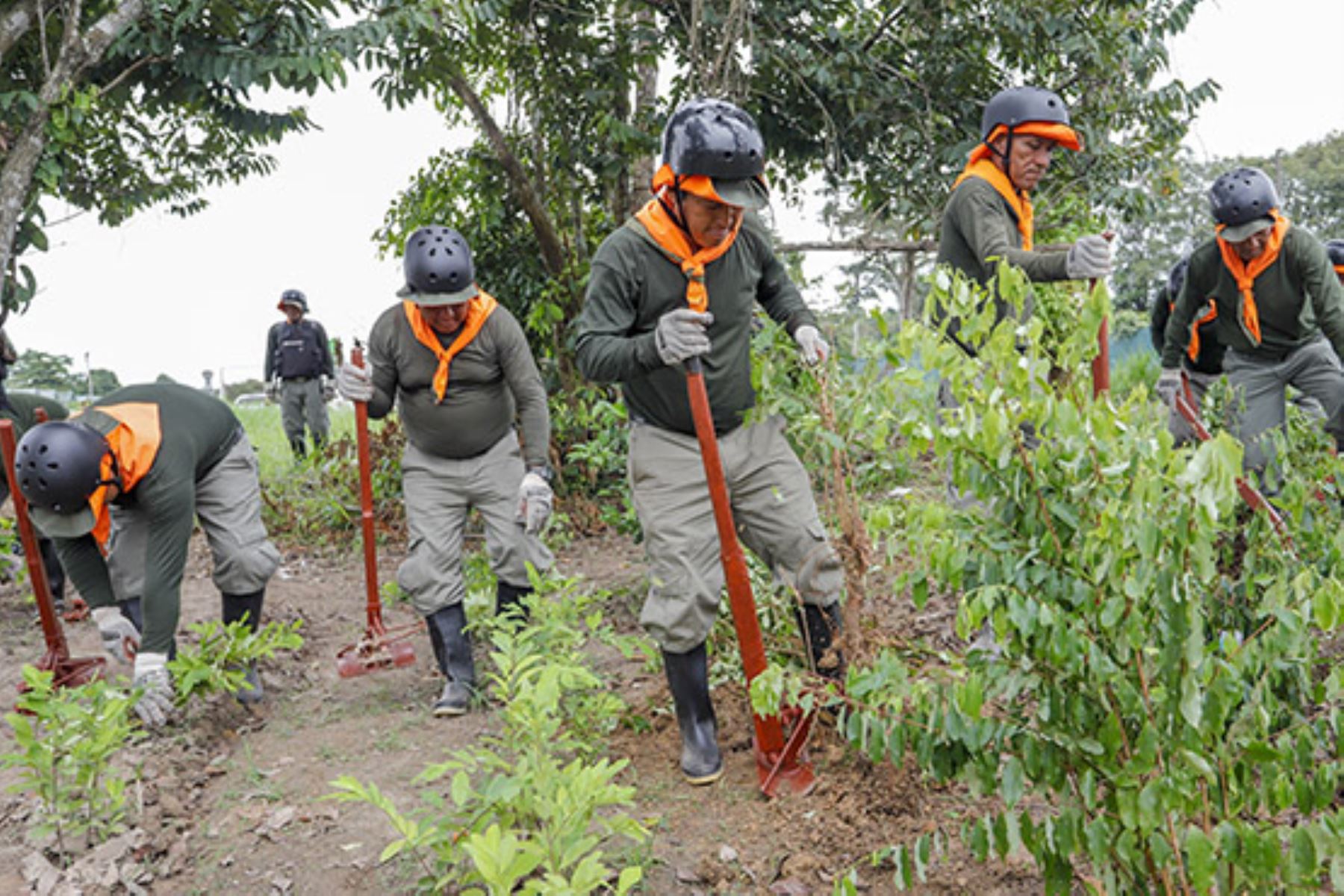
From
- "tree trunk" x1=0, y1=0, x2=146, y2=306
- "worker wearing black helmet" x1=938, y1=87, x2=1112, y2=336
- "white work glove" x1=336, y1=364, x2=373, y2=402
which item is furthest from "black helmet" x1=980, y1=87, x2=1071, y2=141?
"tree trunk" x1=0, y1=0, x2=146, y2=306

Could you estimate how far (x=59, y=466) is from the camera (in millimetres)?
3689

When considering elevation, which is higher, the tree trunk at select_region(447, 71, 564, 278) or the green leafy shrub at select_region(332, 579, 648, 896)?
the tree trunk at select_region(447, 71, 564, 278)

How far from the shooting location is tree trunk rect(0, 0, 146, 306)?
6531 millimetres

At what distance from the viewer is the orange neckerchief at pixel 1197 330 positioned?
18.4ft

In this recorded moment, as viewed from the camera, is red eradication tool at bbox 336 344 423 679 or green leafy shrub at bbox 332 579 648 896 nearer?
green leafy shrub at bbox 332 579 648 896

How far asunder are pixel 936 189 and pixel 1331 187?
3405cm

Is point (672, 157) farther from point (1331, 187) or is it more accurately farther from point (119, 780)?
point (1331, 187)

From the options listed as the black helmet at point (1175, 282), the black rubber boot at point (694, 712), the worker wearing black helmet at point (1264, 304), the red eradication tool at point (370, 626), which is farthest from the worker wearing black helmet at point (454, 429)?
the black helmet at point (1175, 282)

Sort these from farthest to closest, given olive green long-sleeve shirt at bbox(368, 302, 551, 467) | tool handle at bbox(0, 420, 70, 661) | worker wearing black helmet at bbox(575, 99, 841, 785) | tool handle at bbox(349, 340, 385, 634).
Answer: tool handle at bbox(349, 340, 385, 634), olive green long-sleeve shirt at bbox(368, 302, 551, 467), tool handle at bbox(0, 420, 70, 661), worker wearing black helmet at bbox(575, 99, 841, 785)

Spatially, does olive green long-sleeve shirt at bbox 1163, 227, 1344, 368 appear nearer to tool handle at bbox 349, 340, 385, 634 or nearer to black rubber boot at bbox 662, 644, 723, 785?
black rubber boot at bbox 662, 644, 723, 785

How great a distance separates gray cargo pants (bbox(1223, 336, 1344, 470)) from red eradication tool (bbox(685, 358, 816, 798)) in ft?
10.2

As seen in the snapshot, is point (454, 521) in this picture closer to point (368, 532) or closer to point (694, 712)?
point (368, 532)

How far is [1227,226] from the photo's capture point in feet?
16.9

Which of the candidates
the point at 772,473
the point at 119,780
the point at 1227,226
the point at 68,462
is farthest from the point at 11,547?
the point at 1227,226
